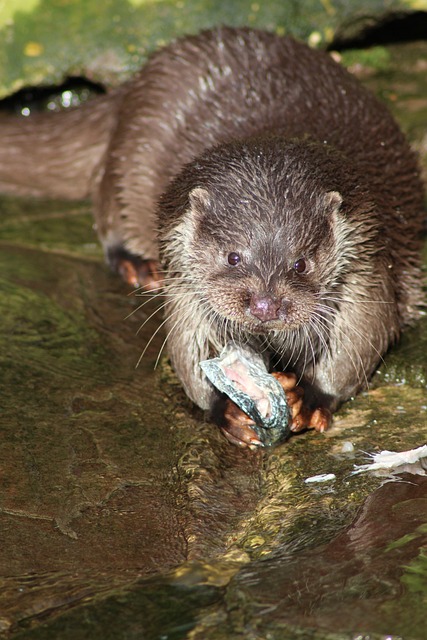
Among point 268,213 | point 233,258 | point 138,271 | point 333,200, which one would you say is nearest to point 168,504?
point 233,258

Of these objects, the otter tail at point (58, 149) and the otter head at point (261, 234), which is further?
the otter tail at point (58, 149)

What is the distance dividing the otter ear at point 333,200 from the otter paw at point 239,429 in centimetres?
59

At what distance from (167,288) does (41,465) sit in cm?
67

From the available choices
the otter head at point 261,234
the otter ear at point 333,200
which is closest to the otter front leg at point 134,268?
the otter head at point 261,234

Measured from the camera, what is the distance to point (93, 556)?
220 cm

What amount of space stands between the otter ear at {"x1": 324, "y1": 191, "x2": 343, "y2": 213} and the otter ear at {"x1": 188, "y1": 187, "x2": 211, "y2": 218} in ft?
1.01

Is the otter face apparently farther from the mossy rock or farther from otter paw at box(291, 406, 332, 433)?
the mossy rock

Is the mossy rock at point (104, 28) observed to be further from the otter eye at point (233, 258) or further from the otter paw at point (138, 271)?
the otter eye at point (233, 258)

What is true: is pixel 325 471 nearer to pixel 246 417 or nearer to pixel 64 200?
pixel 246 417

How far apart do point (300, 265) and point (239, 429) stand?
46 centimetres

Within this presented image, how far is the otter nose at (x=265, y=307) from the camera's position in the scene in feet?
8.32

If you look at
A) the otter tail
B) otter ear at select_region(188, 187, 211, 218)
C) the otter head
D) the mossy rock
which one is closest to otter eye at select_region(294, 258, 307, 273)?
the otter head

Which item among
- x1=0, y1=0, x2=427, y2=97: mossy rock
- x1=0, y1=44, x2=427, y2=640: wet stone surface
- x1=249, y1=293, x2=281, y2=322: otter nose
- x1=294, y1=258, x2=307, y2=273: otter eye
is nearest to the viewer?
x1=0, y1=44, x2=427, y2=640: wet stone surface

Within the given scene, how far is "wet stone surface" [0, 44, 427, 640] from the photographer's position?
191 centimetres
